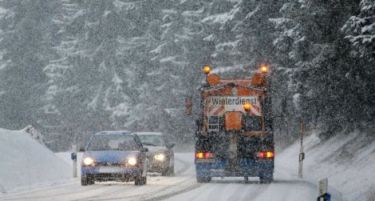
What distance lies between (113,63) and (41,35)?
10831mm

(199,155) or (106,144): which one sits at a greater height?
(106,144)

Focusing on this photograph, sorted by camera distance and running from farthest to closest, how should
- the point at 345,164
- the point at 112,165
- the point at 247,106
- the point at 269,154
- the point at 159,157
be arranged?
the point at 159,157 < the point at 345,164 < the point at 247,106 < the point at 269,154 < the point at 112,165

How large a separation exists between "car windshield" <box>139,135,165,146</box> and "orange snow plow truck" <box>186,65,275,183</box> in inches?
185

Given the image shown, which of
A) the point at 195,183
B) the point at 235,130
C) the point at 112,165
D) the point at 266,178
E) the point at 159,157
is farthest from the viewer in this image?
the point at 159,157

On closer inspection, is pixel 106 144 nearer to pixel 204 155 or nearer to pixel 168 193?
pixel 204 155

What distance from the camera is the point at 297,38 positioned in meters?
29.4

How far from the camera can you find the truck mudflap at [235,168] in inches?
990

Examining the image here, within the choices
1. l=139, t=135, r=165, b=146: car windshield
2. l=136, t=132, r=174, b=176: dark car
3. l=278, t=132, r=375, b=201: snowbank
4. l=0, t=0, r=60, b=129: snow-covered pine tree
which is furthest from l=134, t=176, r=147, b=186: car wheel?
l=0, t=0, r=60, b=129: snow-covered pine tree

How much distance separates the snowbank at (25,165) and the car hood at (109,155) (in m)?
1.50

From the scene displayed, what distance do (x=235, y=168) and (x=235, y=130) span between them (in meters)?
1.26

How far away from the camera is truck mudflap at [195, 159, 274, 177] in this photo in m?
25.2

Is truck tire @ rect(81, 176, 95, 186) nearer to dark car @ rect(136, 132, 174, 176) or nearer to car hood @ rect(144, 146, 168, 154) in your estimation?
dark car @ rect(136, 132, 174, 176)

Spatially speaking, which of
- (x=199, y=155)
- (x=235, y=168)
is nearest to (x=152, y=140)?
(x=199, y=155)

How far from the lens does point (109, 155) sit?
23109 mm
